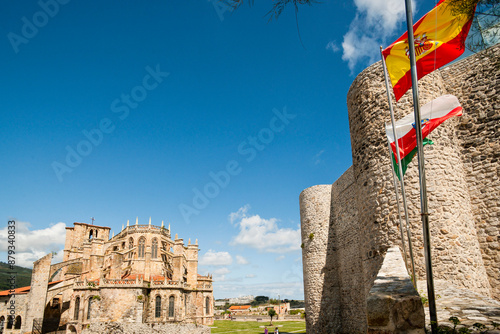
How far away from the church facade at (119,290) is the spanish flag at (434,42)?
34349mm

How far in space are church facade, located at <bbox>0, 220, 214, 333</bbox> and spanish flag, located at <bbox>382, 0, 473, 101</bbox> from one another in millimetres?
34349

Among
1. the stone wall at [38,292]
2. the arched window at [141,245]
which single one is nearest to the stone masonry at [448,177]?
the stone wall at [38,292]

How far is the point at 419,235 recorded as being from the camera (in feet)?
20.7

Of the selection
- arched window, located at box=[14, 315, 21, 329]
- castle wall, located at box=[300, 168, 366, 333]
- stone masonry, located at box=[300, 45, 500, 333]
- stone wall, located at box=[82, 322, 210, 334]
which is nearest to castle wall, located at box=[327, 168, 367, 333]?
castle wall, located at box=[300, 168, 366, 333]

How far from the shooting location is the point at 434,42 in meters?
5.47

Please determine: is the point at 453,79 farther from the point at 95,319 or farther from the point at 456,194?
the point at 95,319

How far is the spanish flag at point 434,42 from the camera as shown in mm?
5234

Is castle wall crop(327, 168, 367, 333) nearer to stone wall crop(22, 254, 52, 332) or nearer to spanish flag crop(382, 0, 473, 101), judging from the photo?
spanish flag crop(382, 0, 473, 101)

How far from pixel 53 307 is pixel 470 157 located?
145ft

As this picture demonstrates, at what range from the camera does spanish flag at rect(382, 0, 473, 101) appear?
523 cm

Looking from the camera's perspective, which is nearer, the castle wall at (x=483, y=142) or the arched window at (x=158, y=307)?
the castle wall at (x=483, y=142)

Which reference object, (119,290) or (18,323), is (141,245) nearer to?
(119,290)

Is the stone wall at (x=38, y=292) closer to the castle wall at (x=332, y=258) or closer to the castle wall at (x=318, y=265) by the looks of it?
the castle wall at (x=318, y=265)

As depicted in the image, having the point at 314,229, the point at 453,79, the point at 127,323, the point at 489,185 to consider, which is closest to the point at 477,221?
the point at 489,185
